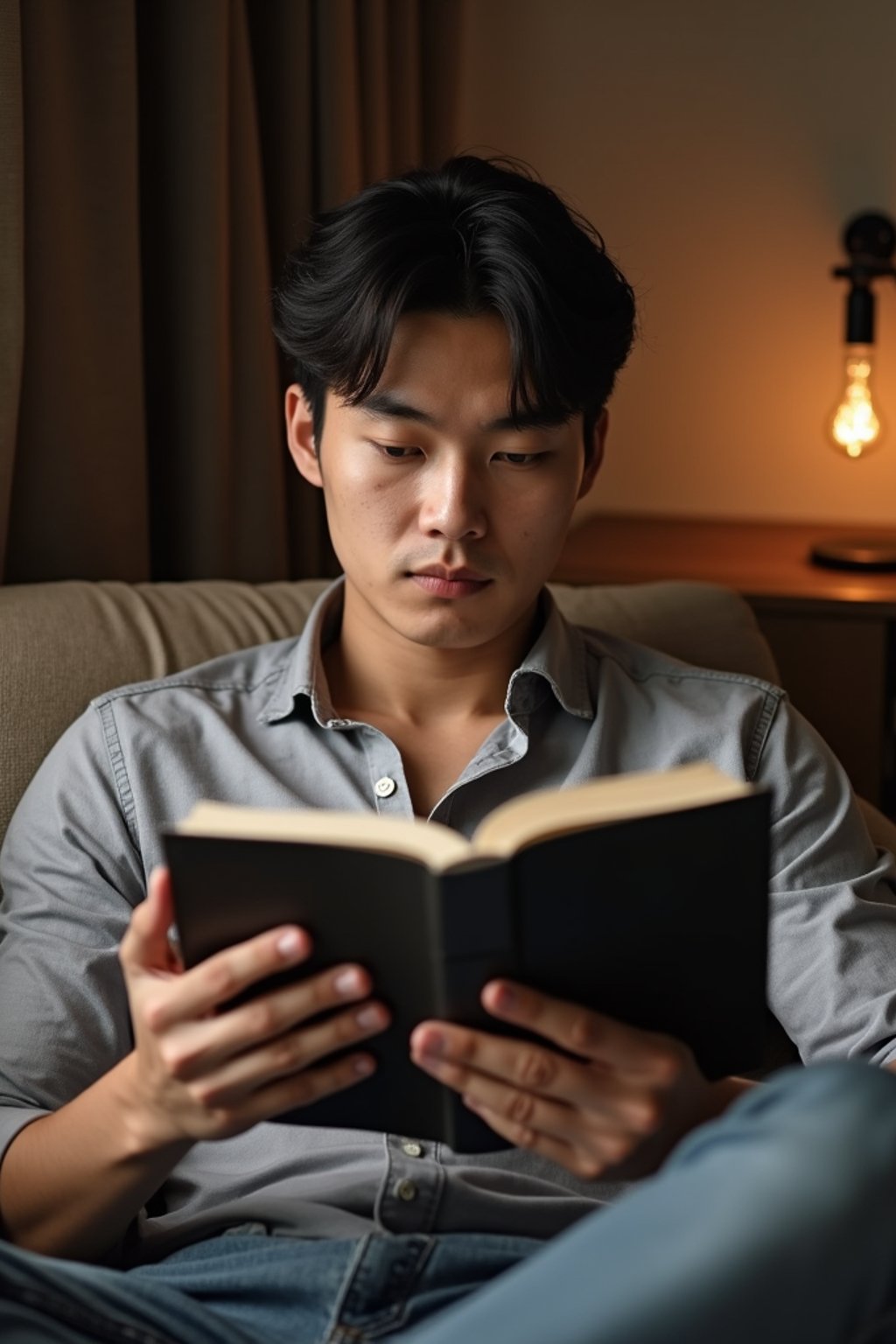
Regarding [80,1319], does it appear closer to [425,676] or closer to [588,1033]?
[588,1033]

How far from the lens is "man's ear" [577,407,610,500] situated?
1.47m

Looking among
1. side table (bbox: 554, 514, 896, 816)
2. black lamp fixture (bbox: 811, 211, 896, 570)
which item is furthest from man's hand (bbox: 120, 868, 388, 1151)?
black lamp fixture (bbox: 811, 211, 896, 570)

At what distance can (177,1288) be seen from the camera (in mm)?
1080

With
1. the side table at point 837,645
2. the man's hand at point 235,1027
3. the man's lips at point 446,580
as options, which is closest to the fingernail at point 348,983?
the man's hand at point 235,1027

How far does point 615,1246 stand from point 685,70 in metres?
2.26

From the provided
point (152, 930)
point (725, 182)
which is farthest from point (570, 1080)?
point (725, 182)

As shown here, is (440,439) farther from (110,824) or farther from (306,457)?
(110,824)

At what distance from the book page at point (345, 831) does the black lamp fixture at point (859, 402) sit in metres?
1.58

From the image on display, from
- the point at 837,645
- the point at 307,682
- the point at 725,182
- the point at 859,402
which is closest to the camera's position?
the point at 307,682

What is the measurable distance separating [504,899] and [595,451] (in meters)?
0.69

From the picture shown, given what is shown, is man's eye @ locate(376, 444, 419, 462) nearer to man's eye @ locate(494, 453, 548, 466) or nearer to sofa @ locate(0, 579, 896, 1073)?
man's eye @ locate(494, 453, 548, 466)

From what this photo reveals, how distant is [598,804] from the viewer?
0.90 metres

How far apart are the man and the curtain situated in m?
0.39

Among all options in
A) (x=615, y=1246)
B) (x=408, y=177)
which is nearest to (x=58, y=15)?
(x=408, y=177)
